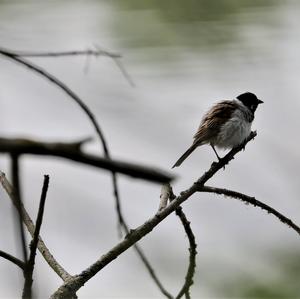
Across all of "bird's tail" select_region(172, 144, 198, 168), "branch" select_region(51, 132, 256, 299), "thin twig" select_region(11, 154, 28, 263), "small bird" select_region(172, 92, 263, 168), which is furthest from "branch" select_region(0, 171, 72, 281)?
"small bird" select_region(172, 92, 263, 168)

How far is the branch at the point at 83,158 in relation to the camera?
15.7 inches

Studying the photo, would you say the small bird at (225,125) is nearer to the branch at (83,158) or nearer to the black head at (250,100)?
the black head at (250,100)

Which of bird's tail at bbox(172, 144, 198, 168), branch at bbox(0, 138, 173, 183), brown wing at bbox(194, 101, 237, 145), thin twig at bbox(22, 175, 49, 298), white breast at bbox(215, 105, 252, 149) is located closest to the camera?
branch at bbox(0, 138, 173, 183)

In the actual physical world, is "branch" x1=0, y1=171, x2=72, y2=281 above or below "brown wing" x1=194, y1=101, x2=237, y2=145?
below

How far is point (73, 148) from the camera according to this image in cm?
41

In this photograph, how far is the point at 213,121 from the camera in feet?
10.5

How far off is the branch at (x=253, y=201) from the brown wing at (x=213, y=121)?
5.46ft

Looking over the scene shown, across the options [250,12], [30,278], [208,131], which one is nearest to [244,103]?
[208,131]

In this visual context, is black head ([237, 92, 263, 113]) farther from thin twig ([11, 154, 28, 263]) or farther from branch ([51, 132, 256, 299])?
thin twig ([11, 154, 28, 263])

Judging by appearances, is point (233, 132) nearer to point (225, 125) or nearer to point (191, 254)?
point (225, 125)

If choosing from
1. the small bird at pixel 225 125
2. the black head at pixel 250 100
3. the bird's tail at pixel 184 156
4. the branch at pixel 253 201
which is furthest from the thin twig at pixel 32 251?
the black head at pixel 250 100

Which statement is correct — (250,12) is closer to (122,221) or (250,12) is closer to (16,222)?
(122,221)

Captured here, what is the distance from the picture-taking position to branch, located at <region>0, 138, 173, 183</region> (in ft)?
1.31

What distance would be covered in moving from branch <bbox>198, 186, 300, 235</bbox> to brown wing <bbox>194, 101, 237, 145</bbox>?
5.46 feet
